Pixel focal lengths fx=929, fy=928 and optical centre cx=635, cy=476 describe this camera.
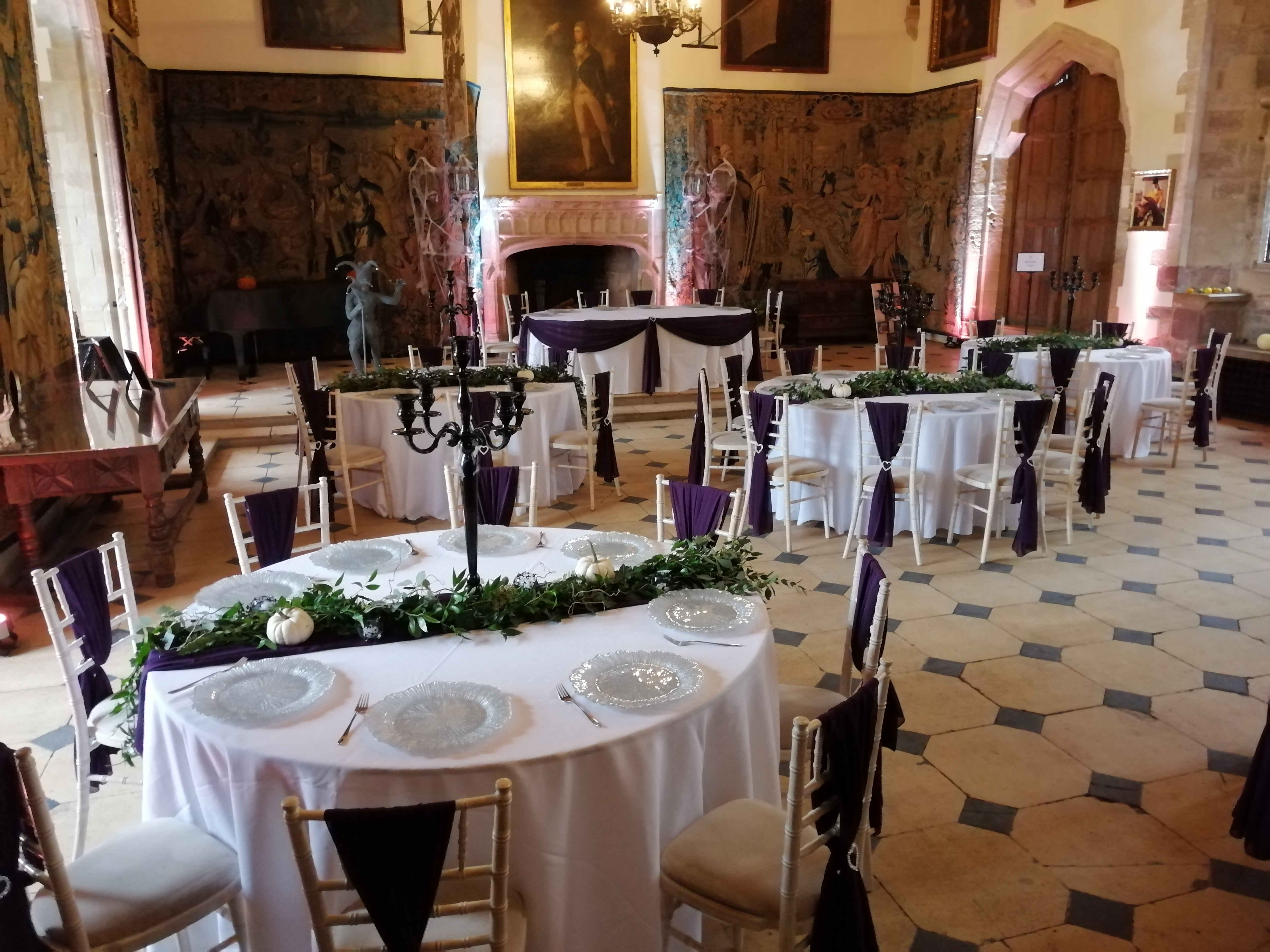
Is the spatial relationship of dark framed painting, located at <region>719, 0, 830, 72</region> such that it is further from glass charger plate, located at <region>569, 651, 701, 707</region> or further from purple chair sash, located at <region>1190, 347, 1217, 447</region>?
glass charger plate, located at <region>569, 651, 701, 707</region>

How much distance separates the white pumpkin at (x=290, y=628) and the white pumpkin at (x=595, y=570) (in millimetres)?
809

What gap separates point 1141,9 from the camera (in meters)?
10.0

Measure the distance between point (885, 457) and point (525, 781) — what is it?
12.6 ft

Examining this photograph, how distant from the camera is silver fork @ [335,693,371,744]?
2.07 m

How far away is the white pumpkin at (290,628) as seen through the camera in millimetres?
2518

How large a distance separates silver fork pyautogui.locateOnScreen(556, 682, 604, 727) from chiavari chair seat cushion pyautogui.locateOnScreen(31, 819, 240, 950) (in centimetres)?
83

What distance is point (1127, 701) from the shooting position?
149 inches

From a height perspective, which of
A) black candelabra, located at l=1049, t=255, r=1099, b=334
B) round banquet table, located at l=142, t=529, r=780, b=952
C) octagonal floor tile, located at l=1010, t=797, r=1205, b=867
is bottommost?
octagonal floor tile, located at l=1010, t=797, r=1205, b=867

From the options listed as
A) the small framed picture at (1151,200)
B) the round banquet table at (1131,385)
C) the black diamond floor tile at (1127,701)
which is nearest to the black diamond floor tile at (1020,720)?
the black diamond floor tile at (1127,701)

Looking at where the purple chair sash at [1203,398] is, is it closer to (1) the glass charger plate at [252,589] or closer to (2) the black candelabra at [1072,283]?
(2) the black candelabra at [1072,283]

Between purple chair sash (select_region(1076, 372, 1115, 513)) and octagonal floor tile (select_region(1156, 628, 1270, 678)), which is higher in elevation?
purple chair sash (select_region(1076, 372, 1115, 513))

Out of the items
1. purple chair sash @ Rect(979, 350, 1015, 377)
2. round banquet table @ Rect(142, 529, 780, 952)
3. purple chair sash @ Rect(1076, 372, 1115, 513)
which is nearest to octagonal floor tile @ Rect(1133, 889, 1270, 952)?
round banquet table @ Rect(142, 529, 780, 952)

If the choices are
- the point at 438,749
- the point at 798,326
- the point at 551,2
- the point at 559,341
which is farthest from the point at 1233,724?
the point at 551,2

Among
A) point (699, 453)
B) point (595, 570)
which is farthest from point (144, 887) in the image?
point (699, 453)
